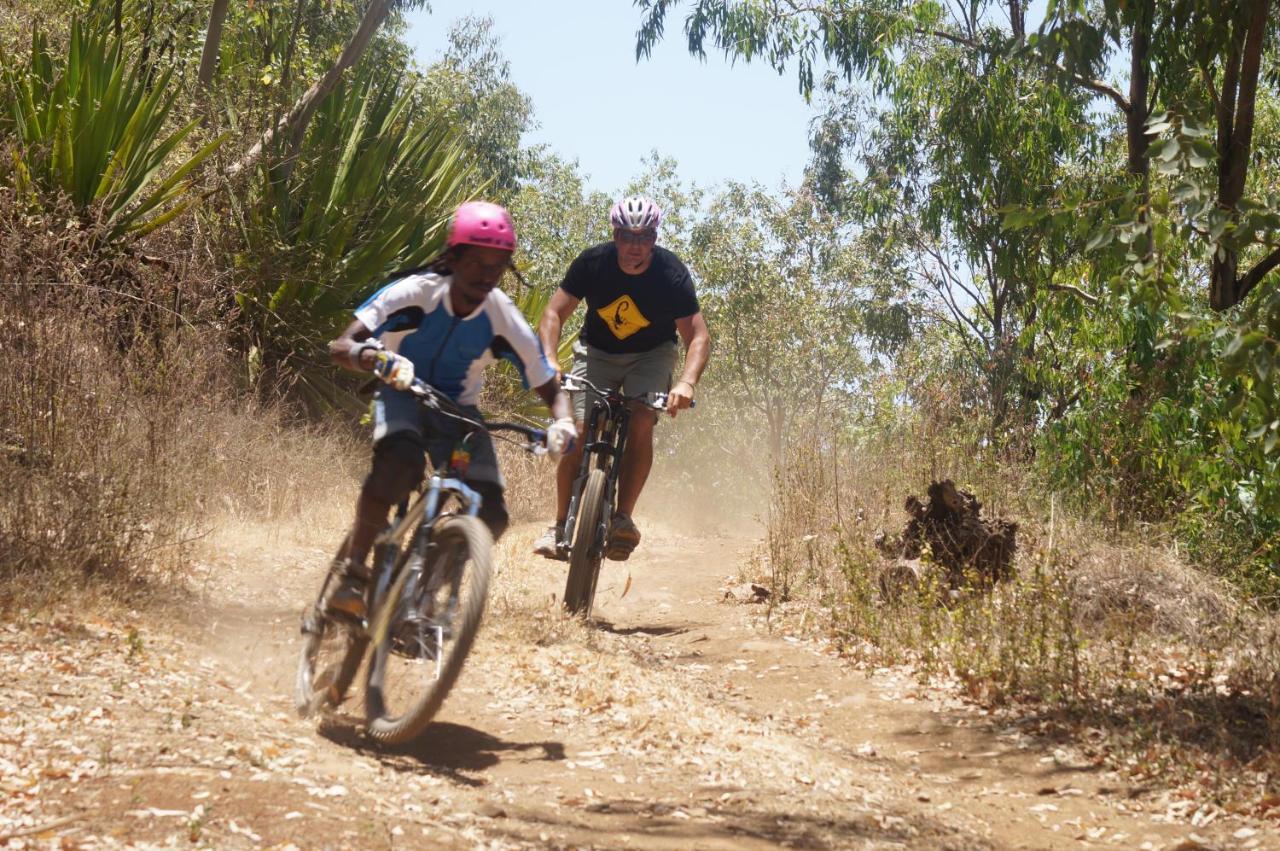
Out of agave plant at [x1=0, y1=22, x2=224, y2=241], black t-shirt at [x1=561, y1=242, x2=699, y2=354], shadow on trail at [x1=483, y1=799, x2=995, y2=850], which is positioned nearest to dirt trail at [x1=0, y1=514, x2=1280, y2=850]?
shadow on trail at [x1=483, y1=799, x2=995, y2=850]

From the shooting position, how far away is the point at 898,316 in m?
26.1

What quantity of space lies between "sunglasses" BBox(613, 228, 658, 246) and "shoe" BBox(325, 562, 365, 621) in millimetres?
2731

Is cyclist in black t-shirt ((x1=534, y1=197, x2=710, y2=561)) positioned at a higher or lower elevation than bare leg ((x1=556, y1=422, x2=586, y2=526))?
higher

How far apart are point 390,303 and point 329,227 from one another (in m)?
6.87

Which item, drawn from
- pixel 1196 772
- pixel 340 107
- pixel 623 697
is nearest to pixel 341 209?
pixel 340 107

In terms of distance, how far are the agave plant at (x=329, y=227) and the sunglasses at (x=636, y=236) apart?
4.30 m

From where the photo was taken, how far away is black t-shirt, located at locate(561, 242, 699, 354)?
6.82 metres

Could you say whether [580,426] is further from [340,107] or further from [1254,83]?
[340,107]

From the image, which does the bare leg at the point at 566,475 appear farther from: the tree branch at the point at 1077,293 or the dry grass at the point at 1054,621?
the tree branch at the point at 1077,293

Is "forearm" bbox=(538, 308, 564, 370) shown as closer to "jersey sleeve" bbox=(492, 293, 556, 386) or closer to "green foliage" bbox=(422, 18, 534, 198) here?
"jersey sleeve" bbox=(492, 293, 556, 386)

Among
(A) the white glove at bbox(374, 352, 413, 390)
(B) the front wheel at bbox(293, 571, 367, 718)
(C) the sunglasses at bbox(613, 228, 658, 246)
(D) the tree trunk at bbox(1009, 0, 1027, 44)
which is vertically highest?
(D) the tree trunk at bbox(1009, 0, 1027, 44)

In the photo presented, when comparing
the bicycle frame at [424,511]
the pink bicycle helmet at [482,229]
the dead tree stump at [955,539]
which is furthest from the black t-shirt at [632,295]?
the bicycle frame at [424,511]

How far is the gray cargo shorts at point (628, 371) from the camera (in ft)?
22.6

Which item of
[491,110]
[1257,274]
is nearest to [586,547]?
[1257,274]
